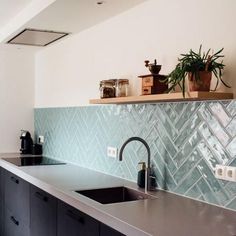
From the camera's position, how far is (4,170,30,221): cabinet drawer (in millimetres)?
3131

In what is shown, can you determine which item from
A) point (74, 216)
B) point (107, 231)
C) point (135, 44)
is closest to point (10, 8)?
point (135, 44)

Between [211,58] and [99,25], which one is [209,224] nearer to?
[211,58]

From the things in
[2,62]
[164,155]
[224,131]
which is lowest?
[164,155]

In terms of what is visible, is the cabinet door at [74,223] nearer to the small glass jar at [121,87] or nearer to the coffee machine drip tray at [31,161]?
the small glass jar at [121,87]

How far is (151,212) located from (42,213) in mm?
1193

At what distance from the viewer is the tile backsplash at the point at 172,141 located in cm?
195

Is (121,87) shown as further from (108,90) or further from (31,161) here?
(31,161)

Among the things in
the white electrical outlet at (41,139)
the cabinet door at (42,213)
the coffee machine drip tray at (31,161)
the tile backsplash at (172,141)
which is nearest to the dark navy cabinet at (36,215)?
the cabinet door at (42,213)

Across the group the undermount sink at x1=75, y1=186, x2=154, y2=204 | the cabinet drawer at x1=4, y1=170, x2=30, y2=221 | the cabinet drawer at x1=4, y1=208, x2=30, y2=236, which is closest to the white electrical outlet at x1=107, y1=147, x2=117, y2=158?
the undermount sink at x1=75, y1=186, x2=154, y2=204

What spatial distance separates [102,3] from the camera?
2594 millimetres

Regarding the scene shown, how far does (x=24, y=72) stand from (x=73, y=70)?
1.21m

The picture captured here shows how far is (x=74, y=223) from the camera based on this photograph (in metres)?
2.21

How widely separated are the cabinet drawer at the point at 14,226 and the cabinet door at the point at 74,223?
805mm

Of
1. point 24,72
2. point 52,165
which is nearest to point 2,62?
point 24,72
